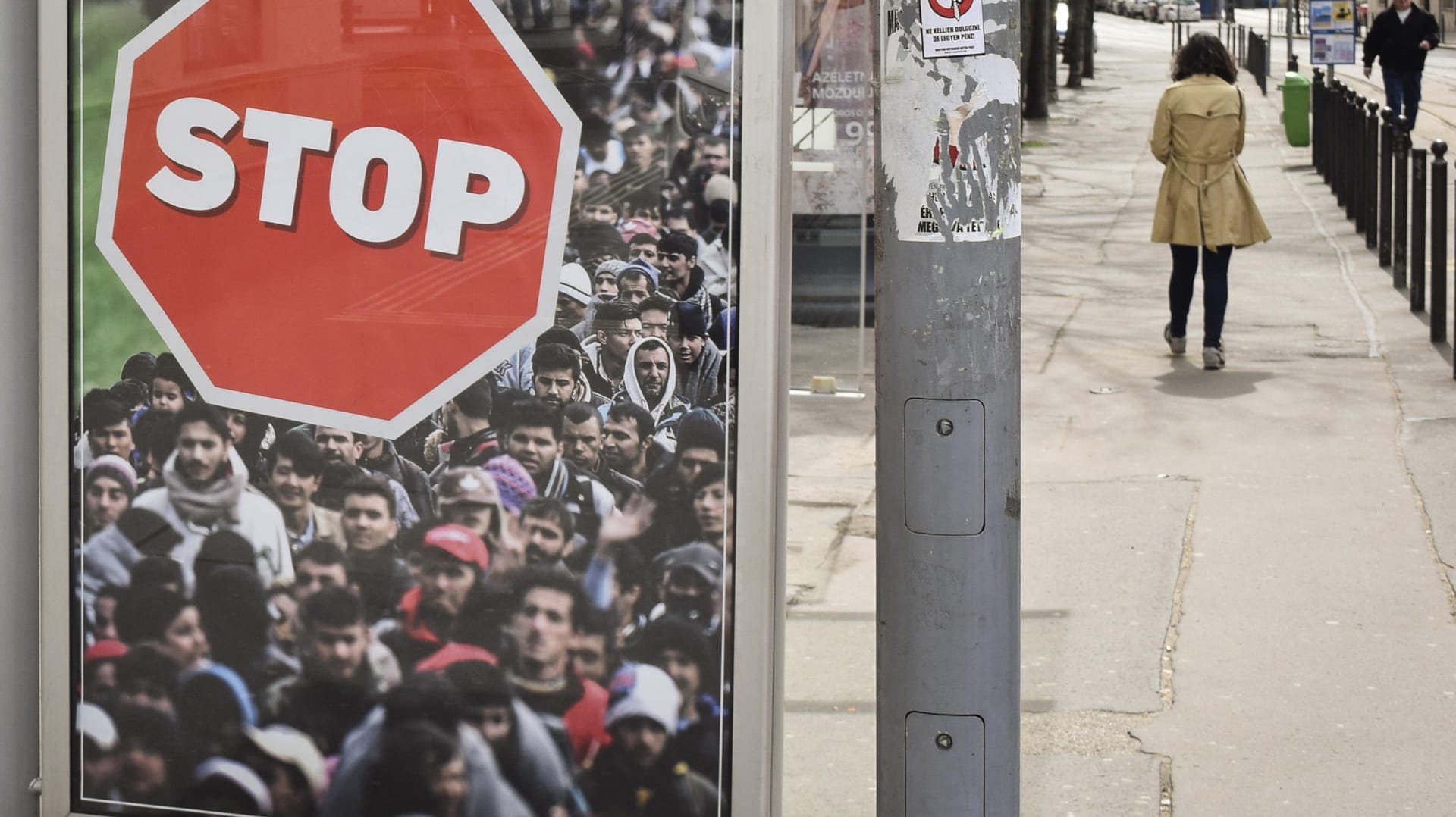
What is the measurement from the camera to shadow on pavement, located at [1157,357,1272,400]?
28.9 feet

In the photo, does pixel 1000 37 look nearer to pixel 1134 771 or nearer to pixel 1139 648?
pixel 1134 771

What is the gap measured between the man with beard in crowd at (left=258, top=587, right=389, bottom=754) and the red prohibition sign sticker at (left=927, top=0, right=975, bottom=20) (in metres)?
1.59

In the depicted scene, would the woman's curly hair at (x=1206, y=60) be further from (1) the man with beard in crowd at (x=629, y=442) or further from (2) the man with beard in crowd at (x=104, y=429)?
(2) the man with beard in crowd at (x=104, y=429)

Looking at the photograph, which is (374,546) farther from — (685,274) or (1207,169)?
(1207,169)

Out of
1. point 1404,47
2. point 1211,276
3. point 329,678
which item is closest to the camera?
point 329,678

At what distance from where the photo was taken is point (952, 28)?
2838mm

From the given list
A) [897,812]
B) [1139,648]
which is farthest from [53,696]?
[1139,648]

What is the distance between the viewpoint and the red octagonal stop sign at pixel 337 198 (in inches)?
126

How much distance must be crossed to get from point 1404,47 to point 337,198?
2122cm

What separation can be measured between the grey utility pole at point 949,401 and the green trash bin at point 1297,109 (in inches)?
809

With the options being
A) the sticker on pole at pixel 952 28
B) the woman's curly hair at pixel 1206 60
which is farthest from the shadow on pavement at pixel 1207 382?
the sticker on pole at pixel 952 28

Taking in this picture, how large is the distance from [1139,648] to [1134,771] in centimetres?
93

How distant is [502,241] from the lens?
3.23 m

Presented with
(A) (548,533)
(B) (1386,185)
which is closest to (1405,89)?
(B) (1386,185)
